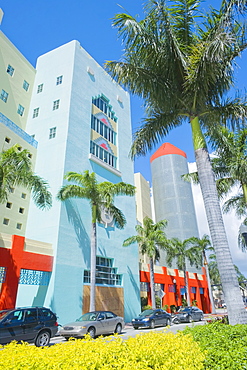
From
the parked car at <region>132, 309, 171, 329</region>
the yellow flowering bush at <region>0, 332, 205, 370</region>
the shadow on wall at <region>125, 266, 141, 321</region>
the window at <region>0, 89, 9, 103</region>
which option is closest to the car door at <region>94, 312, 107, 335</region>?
the parked car at <region>132, 309, 171, 329</region>

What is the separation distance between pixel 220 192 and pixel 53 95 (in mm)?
20239

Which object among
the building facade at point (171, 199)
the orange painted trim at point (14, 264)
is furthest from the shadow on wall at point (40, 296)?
the building facade at point (171, 199)

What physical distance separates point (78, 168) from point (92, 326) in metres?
14.9

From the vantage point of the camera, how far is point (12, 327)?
10.6m

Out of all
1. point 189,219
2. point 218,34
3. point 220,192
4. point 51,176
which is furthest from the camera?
point 189,219

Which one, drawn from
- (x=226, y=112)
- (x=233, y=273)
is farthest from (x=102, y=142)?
(x=233, y=273)

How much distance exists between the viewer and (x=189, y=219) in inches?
2854

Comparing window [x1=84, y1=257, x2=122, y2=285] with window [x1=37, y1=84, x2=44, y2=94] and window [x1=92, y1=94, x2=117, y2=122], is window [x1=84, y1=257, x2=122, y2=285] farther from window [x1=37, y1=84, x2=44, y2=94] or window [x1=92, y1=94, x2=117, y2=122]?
window [x1=37, y1=84, x2=44, y2=94]

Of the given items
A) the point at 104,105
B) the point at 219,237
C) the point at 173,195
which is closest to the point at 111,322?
the point at 219,237

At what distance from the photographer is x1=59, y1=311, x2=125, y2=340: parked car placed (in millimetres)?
13273

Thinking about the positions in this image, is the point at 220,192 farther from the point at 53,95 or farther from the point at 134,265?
the point at 53,95

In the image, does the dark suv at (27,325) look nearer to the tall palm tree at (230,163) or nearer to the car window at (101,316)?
the car window at (101,316)

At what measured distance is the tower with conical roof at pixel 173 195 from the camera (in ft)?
235

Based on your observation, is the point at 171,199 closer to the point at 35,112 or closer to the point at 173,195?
the point at 173,195
